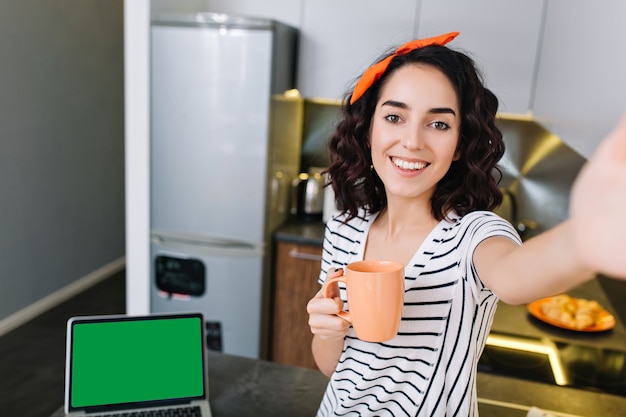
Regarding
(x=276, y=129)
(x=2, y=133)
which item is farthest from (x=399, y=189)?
(x=2, y=133)

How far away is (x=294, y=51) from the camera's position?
263 centimetres

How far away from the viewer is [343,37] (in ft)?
8.37

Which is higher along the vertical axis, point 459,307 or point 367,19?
point 367,19

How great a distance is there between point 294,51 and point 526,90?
3.28 ft

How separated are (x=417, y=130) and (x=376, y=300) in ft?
0.91

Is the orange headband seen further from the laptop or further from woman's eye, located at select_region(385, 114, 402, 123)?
the laptop

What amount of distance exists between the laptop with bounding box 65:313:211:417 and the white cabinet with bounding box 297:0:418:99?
165cm

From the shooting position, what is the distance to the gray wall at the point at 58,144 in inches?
126

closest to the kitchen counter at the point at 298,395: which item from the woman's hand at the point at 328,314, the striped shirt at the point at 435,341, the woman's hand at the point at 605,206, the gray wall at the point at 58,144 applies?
the striped shirt at the point at 435,341

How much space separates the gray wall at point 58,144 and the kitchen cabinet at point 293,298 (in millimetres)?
1629

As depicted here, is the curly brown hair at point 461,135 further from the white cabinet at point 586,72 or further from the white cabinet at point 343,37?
the white cabinet at point 343,37

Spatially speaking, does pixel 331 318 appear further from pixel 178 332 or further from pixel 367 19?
pixel 367 19

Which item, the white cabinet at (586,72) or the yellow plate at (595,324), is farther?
the yellow plate at (595,324)

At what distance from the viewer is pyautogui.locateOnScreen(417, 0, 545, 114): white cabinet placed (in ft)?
7.75
